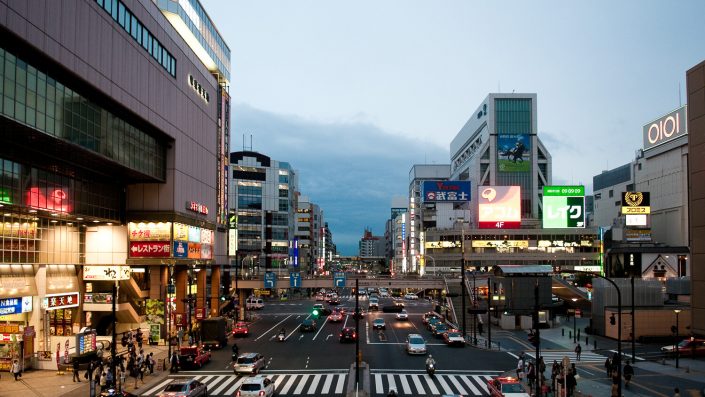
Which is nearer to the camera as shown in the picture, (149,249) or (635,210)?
(149,249)

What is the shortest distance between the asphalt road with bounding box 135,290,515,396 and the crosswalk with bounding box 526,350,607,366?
9.08ft

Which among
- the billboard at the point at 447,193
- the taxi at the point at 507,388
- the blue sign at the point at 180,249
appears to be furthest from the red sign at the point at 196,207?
the billboard at the point at 447,193

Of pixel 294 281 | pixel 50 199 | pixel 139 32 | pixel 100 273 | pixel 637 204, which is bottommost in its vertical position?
pixel 294 281

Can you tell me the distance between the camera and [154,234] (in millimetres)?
58000

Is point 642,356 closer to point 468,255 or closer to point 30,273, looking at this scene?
point 30,273

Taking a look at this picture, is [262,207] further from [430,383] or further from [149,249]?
[430,383]

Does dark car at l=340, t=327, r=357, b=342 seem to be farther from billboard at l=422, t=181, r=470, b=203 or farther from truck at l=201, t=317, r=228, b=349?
billboard at l=422, t=181, r=470, b=203

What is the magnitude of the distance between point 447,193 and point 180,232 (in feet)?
299

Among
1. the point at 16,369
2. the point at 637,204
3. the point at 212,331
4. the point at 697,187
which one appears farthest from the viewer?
the point at 637,204

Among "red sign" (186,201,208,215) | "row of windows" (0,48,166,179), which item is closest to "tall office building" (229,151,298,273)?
"red sign" (186,201,208,215)

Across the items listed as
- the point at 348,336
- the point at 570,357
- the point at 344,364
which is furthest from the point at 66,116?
the point at 570,357

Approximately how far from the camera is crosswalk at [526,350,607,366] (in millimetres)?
47188

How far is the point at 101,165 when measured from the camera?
157 ft

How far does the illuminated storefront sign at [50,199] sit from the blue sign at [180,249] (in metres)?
13.8
